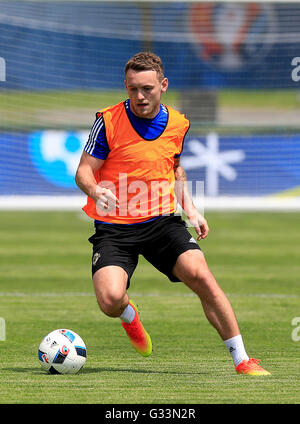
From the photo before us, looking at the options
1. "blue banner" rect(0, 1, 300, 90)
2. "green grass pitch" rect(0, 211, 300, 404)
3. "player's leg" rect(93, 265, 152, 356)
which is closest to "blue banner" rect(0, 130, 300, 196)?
"blue banner" rect(0, 1, 300, 90)

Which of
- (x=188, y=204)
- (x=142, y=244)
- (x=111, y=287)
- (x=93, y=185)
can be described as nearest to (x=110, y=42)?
(x=188, y=204)

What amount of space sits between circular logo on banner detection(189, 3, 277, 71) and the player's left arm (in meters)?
15.8

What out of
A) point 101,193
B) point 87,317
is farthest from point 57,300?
point 101,193

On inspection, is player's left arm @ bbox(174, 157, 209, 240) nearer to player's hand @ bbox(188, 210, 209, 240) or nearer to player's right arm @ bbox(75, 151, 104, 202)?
player's hand @ bbox(188, 210, 209, 240)

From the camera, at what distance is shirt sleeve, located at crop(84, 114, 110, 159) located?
23.3ft

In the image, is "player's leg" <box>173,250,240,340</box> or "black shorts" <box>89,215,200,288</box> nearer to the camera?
"player's leg" <box>173,250,240,340</box>

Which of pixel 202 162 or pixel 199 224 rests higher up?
pixel 202 162

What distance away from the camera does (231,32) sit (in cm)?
2506

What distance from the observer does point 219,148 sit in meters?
20.7

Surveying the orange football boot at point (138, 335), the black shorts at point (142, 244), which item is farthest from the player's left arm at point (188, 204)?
the orange football boot at point (138, 335)

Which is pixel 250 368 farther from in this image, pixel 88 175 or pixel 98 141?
pixel 98 141

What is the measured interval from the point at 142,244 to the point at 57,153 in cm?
1337

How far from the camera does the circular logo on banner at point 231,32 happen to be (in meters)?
23.5

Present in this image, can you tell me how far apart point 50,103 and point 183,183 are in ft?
47.8
